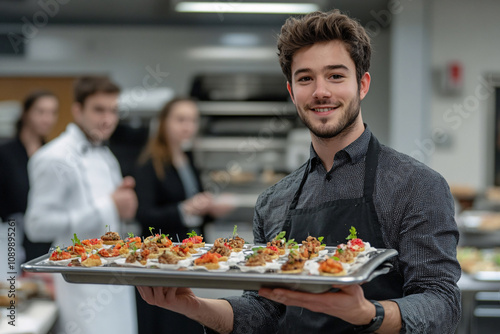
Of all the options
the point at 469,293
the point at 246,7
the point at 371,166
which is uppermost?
the point at 246,7

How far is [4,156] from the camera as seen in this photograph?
12.2 ft

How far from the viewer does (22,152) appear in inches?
149

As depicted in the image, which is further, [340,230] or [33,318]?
[33,318]

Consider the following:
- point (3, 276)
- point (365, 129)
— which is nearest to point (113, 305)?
point (3, 276)

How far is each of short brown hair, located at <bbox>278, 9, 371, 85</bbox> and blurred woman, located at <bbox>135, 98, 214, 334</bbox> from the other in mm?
1599

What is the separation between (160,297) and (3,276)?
1911 millimetres

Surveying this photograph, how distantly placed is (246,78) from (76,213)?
3.48 m

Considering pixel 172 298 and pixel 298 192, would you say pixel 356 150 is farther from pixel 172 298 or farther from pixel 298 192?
pixel 172 298

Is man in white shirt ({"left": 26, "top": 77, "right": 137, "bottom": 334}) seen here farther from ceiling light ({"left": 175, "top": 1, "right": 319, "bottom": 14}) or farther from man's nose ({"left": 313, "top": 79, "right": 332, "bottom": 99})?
ceiling light ({"left": 175, "top": 1, "right": 319, "bottom": 14})

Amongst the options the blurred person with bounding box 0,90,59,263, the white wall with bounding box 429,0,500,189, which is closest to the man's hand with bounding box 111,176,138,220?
the blurred person with bounding box 0,90,59,263

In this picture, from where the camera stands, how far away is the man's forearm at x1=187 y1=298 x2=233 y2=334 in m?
1.42

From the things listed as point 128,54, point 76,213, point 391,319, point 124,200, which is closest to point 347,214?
point 391,319

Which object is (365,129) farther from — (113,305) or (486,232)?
(486,232)

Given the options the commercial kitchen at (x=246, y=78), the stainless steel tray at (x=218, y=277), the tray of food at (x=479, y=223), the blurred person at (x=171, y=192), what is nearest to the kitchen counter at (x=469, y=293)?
the tray of food at (x=479, y=223)
